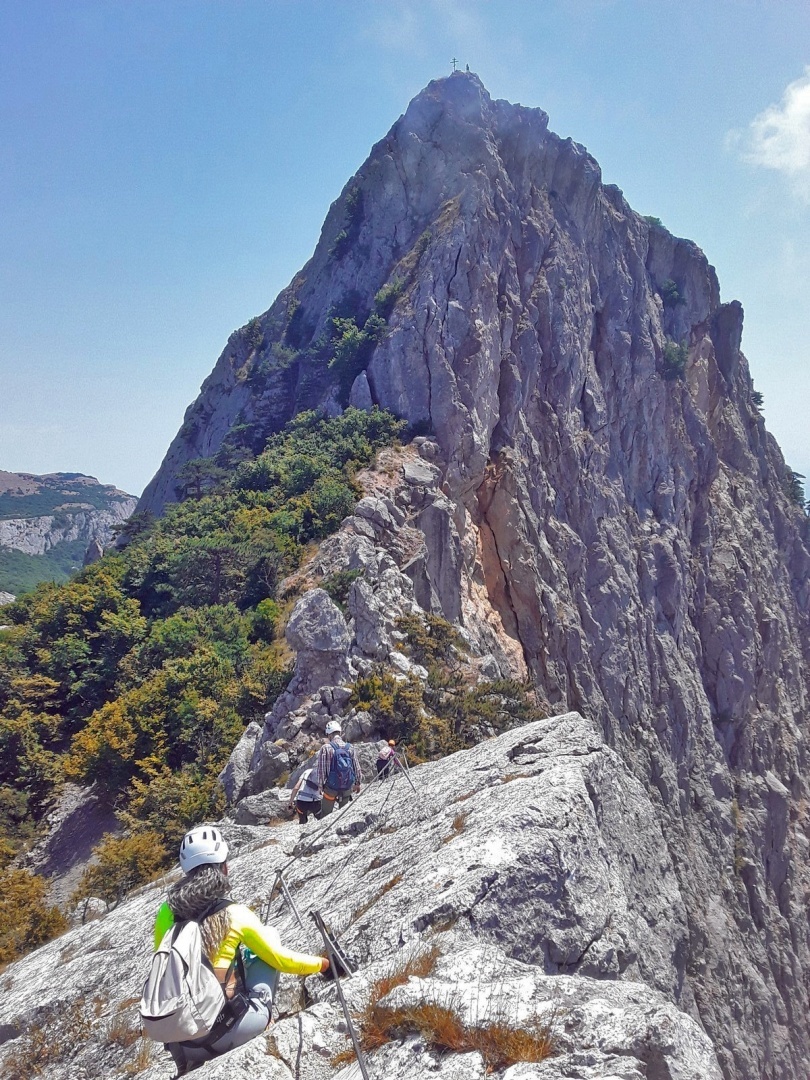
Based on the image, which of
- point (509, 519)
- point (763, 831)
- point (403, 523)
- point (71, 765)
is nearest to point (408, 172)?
point (509, 519)

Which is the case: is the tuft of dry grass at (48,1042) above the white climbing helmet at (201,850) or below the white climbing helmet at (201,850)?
below

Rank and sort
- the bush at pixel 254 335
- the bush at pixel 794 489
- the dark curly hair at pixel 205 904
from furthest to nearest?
1. the bush at pixel 794 489
2. the bush at pixel 254 335
3. the dark curly hair at pixel 205 904

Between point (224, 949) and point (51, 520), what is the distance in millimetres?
158919

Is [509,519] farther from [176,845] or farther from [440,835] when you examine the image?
[440,835]

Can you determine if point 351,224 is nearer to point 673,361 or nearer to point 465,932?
point 673,361

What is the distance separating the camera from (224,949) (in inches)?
171

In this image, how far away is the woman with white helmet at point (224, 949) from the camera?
4348 millimetres

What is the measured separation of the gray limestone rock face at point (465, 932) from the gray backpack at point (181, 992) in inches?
17.6

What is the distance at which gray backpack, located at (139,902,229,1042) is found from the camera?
12.8ft

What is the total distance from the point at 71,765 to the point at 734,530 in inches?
1709

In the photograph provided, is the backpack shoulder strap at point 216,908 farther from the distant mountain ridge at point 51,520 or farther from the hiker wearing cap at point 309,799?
the distant mountain ridge at point 51,520

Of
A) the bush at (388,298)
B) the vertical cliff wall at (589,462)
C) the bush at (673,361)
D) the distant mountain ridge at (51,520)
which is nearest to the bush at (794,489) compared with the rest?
the vertical cliff wall at (589,462)

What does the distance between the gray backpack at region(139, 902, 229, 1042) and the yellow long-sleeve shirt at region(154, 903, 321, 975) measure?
0.22 meters

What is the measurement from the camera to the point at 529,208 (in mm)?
36406
